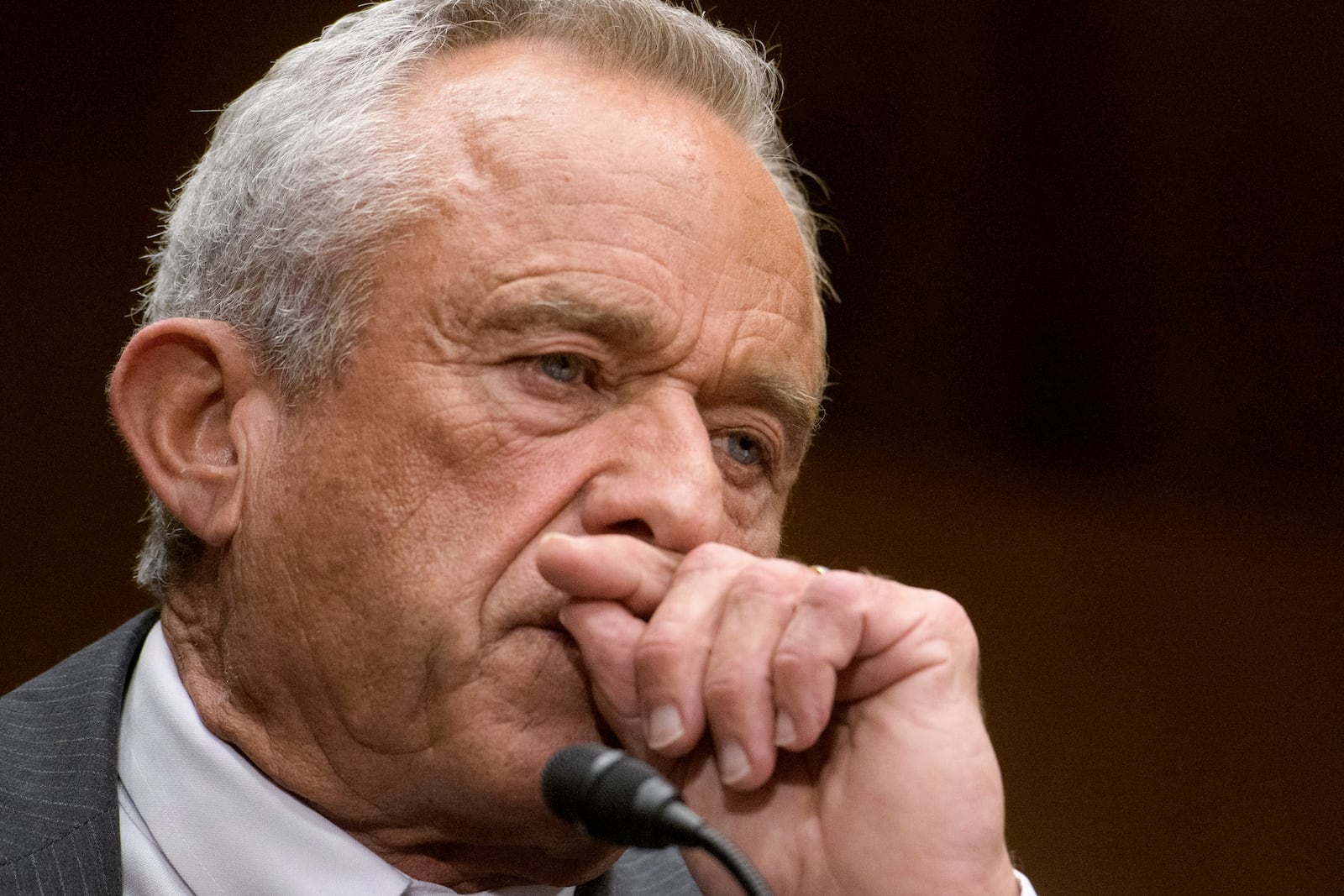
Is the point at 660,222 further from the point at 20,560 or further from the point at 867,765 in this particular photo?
the point at 20,560

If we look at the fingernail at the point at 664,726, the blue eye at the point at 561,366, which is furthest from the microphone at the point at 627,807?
the blue eye at the point at 561,366

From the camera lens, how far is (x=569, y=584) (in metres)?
1.41

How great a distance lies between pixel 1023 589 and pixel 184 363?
2329mm

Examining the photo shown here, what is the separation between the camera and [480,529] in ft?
5.12

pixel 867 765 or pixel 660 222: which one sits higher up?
pixel 660 222

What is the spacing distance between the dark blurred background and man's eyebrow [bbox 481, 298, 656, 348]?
157cm

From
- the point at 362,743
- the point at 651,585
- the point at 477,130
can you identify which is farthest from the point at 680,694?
the point at 477,130

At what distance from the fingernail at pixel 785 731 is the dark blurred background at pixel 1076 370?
2.04 meters

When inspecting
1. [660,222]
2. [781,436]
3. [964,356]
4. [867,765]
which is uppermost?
[660,222]

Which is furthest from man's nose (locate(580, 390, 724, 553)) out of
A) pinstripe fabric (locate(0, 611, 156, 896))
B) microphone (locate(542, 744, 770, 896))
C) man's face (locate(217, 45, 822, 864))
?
pinstripe fabric (locate(0, 611, 156, 896))

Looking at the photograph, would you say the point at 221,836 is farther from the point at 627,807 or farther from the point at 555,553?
the point at 627,807

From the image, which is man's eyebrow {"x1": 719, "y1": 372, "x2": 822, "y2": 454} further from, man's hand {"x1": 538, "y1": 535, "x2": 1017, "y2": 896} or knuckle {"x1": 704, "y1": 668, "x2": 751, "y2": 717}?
knuckle {"x1": 704, "y1": 668, "x2": 751, "y2": 717}

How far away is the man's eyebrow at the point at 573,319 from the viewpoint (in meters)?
1.64

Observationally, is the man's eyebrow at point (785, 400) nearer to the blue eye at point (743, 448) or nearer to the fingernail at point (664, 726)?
the blue eye at point (743, 448)
